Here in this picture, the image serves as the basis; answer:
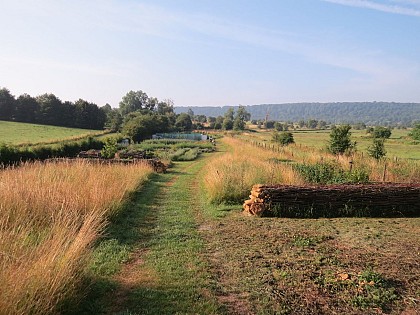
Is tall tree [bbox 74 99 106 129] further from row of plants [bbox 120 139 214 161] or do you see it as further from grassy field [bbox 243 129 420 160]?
row of plants [bbox 120 139 214 161]

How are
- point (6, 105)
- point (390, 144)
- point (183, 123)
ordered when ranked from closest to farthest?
point (390, 144)
point (6, 105)
point (183, 123)

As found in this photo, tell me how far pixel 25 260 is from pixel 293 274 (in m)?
3.61

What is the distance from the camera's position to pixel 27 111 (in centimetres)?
7069

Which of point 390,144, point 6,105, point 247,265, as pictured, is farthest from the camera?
point 6,105

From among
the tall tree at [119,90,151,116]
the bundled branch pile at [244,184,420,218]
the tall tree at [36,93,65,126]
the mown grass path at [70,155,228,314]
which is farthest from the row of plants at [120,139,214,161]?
the tall tree at [119,90,151,116]

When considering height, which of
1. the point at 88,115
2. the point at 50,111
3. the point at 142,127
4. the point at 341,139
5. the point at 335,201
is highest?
the point at 50,111

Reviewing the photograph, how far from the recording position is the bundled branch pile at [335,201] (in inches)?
360

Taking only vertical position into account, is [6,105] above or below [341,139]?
above

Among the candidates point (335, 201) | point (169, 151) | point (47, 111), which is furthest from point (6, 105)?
point (335, 201)

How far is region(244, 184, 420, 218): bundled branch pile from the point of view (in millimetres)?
9133

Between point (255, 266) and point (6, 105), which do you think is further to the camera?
point (6, 105)

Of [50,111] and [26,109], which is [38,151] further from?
[26,109]

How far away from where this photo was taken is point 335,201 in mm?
9242

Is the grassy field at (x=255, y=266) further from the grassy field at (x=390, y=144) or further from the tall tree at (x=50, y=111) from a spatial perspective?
the tall tree at (x=50, y=111)
